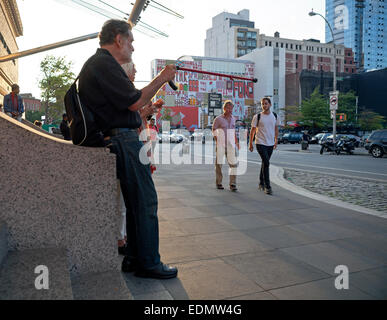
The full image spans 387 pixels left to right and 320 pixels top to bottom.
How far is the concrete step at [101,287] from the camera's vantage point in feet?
7.21

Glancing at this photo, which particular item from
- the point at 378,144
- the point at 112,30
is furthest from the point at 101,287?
the point at 378,144

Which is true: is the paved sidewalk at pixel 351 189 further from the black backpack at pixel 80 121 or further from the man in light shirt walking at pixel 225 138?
the black backpack at pixel 80 121

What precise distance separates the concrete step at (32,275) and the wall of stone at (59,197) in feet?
0.39

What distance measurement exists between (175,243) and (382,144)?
778 inches

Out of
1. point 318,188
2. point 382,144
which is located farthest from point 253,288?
point 382,144

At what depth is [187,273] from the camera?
3061 millimetres

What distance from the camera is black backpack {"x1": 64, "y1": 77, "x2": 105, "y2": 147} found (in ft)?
8.43

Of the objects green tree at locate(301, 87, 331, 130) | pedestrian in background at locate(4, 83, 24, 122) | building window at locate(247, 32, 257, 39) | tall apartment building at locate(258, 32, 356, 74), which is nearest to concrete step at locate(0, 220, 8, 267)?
pedestrian in background at locate(4, 83, 24, 122)

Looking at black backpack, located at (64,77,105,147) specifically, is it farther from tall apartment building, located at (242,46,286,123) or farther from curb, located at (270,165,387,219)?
tall apartment building, located at (242,46,286,123)

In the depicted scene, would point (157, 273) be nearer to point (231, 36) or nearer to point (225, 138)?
point (225, 138)

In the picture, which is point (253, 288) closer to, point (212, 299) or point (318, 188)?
point (212, 299)

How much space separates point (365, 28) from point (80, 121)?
651 feet

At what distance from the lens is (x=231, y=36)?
420 ft

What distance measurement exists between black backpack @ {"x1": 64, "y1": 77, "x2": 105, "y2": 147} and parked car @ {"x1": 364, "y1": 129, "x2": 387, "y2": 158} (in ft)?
68.7
